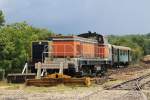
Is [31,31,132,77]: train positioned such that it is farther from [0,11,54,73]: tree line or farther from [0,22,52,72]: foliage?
[0,22,52,72]: foliage

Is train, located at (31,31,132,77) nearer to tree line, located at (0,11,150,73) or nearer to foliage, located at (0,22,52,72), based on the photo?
tree line, located at (0,11,150,73)

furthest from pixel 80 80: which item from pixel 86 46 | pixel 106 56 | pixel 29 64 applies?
pixel 106 56

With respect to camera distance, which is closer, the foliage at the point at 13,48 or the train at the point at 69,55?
the train at the point at 69,55

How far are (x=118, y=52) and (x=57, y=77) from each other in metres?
23.5

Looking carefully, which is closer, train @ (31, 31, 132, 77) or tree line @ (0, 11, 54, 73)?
train @ (31, 31, 132, 77)

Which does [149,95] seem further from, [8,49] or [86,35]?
[8,49]

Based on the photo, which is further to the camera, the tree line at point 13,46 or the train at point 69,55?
the tree line at point 13,46

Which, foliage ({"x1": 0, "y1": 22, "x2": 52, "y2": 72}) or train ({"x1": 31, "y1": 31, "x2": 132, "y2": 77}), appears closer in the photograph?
train ({"x1": 31, "y1": 31, "x2": 132, "y2": 77})

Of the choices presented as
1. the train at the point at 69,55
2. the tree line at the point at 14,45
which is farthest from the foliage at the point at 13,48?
the train at the point at 69,55

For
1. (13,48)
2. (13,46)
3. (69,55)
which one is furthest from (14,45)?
(69,55)

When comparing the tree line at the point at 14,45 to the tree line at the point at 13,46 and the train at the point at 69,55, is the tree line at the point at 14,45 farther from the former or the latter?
the train at the point at 69,55

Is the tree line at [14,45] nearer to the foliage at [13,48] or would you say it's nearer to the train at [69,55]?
the foliage at [13,48]

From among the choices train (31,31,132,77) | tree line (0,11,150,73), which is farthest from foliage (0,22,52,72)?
train (31,31,132,77)

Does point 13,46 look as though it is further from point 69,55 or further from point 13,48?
point 69,55
